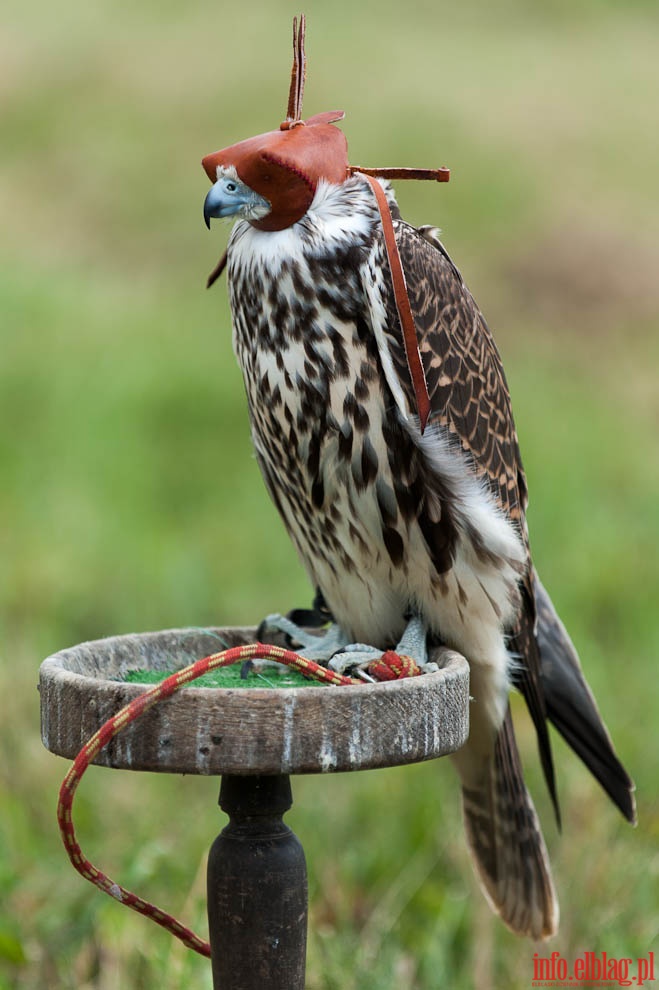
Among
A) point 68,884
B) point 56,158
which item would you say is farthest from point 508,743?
point 56,158

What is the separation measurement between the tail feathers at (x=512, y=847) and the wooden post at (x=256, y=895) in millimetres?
797

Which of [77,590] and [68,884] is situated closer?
[68,884]

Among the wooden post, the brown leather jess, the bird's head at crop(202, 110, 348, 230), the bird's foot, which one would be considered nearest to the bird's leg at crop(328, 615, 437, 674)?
the bird's foot

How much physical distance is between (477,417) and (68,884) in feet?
5.66

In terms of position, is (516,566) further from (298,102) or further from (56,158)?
(56,158)

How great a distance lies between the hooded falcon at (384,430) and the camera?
2.15 m

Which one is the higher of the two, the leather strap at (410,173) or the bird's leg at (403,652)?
the leather strap at (410,173)

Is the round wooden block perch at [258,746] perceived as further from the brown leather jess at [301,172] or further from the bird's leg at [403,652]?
the brown leather jess at [301,172]

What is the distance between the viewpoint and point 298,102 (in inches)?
84.7

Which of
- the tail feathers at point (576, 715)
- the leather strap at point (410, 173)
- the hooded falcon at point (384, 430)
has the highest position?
the leather strap at point (410, 173)

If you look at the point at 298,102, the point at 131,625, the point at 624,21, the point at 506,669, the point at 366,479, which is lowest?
the point at 131,625

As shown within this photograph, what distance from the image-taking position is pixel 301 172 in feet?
6.75

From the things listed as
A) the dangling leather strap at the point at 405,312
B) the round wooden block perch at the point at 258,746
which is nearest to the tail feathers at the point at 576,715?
the round wooden block perch at the point at 258,746

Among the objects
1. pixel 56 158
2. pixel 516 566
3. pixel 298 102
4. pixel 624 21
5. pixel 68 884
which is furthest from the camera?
pixel 624 21
